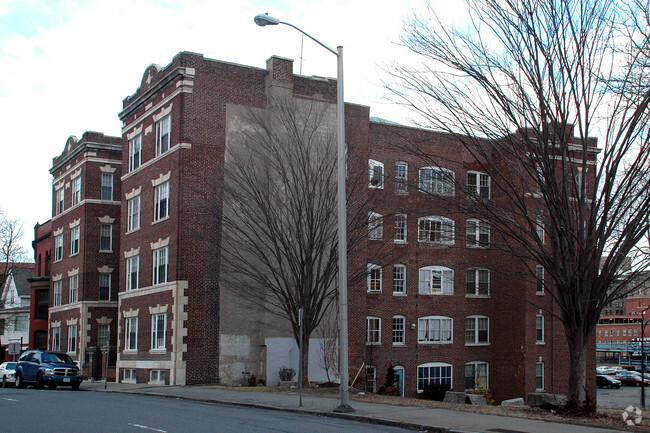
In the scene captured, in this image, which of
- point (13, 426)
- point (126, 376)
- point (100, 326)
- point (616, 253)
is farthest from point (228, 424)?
point (100, 326)

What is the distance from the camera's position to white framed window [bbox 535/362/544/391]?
40506 millimetres

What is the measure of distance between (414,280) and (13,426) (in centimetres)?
2808

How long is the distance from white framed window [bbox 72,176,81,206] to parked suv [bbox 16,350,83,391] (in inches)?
568

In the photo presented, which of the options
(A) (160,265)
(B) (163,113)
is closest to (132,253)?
(A) (160,265)

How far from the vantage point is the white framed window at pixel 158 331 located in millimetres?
34031

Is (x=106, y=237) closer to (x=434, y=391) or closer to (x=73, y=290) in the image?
(x=73, y=290)

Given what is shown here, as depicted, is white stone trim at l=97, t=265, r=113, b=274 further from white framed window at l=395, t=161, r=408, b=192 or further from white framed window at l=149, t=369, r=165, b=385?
white framed window at l=395, t=161, r=408, b=192

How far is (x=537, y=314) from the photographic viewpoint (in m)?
41.2

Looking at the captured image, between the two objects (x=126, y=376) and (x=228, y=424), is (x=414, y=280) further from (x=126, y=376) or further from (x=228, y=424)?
(x=228, y=424)

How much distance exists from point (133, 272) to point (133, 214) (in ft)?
9.91

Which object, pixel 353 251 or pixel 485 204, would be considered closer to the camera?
pixel 485 204

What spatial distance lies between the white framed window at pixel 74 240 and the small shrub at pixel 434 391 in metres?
23.0

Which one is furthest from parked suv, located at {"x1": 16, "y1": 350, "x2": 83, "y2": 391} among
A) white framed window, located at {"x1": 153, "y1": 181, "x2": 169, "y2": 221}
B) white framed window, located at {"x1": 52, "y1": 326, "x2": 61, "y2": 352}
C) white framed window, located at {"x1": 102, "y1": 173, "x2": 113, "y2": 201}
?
white framed window, located at {"x1": 52, "y1": 326, "x2": 61, "y2": 352}

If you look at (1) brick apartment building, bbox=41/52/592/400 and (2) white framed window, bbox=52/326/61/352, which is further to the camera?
(2) white framed window, bbox=52/326/61/352
